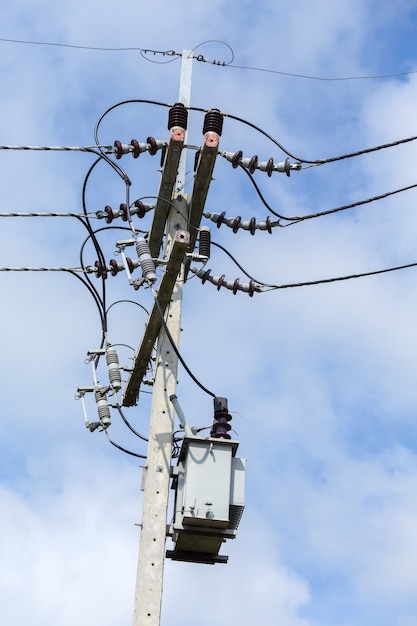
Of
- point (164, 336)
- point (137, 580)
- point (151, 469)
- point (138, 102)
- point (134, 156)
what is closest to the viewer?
point (137, 580)

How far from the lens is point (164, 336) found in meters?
9.09

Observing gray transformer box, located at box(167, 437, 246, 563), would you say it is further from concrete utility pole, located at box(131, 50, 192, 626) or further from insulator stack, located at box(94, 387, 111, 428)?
insulator stack, located at box(94, 387, 111, 428)

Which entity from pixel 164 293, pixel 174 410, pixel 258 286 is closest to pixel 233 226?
pixel 258 286

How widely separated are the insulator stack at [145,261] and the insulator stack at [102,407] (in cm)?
193

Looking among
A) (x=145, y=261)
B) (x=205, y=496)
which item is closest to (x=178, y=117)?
(x=145, y=261)

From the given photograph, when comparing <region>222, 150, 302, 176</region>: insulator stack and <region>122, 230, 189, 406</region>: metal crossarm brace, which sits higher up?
<region>222, 150, 302, 176</region>: insulator stack

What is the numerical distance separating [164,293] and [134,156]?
1689mm

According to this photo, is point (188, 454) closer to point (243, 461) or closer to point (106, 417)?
point (243, 461)

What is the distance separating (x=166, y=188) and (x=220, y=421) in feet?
7.46

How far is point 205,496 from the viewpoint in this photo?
8.25 metres

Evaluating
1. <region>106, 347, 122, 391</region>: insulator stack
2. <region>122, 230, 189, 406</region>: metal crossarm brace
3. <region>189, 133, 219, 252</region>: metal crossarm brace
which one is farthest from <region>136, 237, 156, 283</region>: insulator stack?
<region>106, 347, 122, 391</region>: insulator stack

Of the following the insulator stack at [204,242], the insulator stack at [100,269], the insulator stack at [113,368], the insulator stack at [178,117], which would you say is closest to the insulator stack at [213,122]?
the insulator stack at [178,117]

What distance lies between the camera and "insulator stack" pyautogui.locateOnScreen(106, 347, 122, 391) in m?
9.87

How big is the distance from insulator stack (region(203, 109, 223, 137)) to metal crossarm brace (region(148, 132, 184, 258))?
9.3 inches
